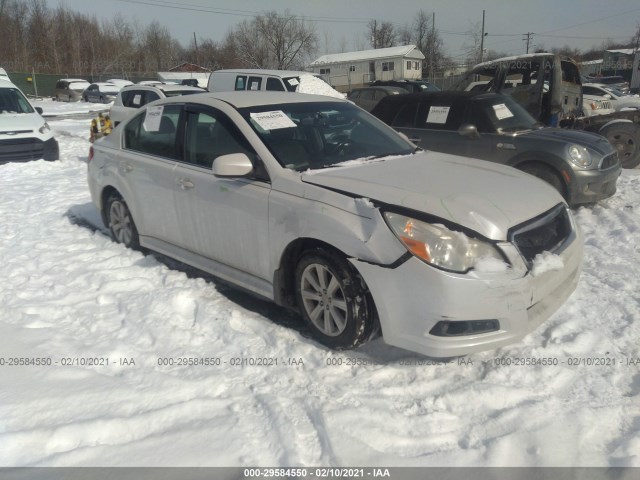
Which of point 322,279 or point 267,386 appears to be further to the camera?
point 322,279

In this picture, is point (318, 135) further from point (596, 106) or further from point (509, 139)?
point (596, 106)

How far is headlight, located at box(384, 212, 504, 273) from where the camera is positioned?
289 cm

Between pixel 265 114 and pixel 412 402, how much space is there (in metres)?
2.42

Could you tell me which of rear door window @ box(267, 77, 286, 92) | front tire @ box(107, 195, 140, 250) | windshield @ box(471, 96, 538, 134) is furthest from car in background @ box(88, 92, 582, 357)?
rear door window @ box(267, 77, 286, 92)

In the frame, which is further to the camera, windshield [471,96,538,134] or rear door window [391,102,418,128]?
rear door window [391,102,418,128]

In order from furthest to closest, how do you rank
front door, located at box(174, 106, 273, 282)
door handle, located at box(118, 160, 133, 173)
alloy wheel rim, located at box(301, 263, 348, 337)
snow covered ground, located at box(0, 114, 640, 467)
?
door handle, located at box(118, 160, 133, 173), front door, located at box(174, 106, 273, 282), alloy wheel rim, located at box(301, 263, 348, 337), snow covered ground, located at box(0, 114, 640, 467)

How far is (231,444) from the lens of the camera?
102 inches

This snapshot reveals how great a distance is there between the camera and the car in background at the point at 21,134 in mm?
9945

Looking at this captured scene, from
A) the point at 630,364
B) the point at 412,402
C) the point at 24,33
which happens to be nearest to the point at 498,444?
the point at 412,402

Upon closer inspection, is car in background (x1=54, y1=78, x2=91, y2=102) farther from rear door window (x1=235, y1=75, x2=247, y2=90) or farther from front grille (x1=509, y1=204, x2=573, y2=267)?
front grille (x1=509, y1=204, x2=573, y2=267)

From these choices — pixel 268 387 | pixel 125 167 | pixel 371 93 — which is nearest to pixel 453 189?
pixel 268 387

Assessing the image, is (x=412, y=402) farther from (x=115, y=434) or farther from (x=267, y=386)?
(x=115, y=434)

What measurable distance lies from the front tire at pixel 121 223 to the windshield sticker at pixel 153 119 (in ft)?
2.75

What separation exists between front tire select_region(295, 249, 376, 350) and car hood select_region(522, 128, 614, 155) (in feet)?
14.4
